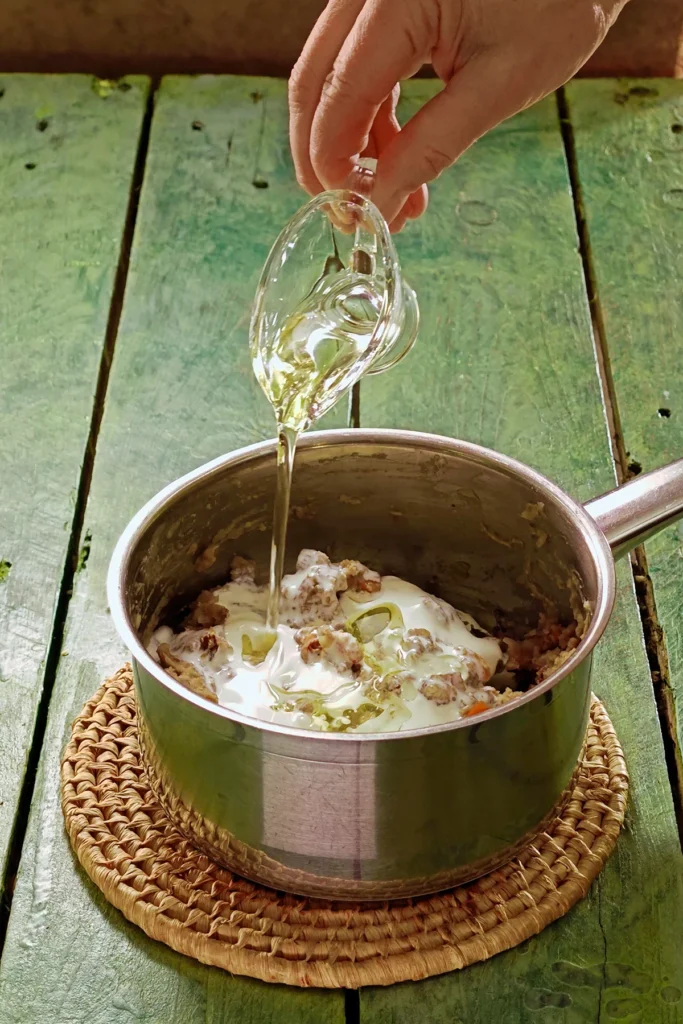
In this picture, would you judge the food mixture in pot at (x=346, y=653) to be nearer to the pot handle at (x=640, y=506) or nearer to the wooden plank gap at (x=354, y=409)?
the pot handle at (x=640, y=506)

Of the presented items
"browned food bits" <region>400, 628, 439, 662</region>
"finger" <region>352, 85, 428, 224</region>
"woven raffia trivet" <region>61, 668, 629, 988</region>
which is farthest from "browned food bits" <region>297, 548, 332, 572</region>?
"finger" <region>352, 85, 428, 224</region>

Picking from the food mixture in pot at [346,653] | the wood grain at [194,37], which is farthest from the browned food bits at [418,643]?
the wood grain at [194,37]

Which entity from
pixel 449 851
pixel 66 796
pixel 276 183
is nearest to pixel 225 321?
pixel 276 183

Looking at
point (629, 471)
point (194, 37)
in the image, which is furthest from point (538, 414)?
point (194, 37)

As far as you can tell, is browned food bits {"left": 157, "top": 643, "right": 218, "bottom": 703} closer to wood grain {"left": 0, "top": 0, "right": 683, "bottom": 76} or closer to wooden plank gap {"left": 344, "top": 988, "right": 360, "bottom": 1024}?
wooden plank gap {"left": 344, "top": 988, "right": 360, "bottom": 1024}

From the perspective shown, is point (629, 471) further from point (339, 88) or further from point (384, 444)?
point (339, 88)

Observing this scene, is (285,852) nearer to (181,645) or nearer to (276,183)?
(181,645)
